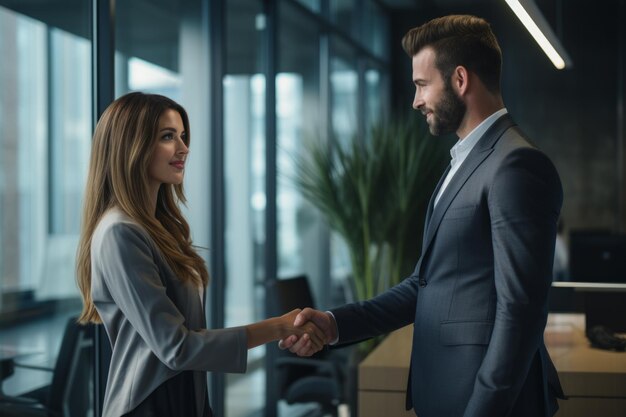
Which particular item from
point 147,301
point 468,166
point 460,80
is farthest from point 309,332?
point 460,80

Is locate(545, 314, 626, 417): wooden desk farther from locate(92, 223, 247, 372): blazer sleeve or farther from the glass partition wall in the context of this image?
the glass partition wall

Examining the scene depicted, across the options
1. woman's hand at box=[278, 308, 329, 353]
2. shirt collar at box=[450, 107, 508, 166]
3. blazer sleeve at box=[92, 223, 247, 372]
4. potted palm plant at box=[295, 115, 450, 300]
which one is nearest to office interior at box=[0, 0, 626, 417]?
potted palm plant at box=[295, 115, 450, 300]

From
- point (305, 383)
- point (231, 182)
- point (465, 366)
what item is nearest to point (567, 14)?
point (231, 182)

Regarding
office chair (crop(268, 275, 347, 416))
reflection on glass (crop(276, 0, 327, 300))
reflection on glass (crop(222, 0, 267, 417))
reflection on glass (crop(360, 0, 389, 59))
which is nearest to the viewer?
office chair (crop(268, 275, 347, 416))

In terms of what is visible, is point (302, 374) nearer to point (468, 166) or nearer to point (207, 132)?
point (207, 132)

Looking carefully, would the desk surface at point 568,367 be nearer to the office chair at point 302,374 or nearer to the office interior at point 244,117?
the office interior at point 244,117

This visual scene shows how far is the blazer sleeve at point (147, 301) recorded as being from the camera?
6.24 ft

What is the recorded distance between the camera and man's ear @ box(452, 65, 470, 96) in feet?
6.48

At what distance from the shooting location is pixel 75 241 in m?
3.06

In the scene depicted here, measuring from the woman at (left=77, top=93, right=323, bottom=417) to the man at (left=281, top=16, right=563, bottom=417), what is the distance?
51 centimetres

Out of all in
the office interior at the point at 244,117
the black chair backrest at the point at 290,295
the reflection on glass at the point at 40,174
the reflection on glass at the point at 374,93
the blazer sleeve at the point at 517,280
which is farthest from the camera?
the reflection on glass at the point at 374,93

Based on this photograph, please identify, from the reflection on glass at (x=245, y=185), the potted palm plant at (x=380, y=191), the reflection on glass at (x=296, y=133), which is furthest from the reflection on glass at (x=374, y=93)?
the reflection on glass at (x=245, y=185)

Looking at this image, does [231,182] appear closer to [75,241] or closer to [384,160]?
[384,160]

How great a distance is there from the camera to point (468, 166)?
1926 millimetres
